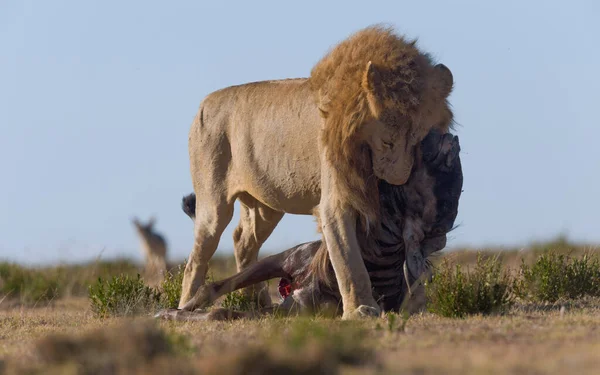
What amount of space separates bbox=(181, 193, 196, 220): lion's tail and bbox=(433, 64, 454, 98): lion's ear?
11.4 ft

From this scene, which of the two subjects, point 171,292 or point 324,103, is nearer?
point 324,103

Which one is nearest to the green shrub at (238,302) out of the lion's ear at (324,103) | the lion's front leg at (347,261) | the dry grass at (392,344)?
the dry grass at (392,344)

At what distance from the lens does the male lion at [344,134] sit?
753 cm

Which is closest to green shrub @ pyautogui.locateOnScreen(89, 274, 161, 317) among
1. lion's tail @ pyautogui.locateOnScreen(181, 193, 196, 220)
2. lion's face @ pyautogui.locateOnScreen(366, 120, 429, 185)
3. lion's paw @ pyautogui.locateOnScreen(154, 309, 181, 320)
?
lion's paw @ pyautogui.locateOnScreen(154, 309, 181, 320)

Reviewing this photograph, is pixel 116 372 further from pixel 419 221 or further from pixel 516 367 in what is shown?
pixel 419 221

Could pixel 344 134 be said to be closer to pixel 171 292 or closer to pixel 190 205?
pixel 171 292

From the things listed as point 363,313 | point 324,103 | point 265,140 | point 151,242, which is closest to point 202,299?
point 265,140

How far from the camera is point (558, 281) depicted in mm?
9172

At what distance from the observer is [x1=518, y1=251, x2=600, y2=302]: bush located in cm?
912

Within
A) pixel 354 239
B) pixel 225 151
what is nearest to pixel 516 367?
pixel 354 239

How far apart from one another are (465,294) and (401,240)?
84cm

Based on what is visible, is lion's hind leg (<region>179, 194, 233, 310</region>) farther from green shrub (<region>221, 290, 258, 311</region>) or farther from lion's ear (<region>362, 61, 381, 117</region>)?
lion's ear (<region>362, 61, 381, 117</region>)

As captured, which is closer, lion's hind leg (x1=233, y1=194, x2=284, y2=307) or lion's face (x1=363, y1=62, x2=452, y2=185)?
lion's face (x1=363, y1=62, x2=452, y2=185)

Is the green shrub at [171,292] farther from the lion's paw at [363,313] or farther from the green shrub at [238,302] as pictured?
the lion's paw at [363,313]
